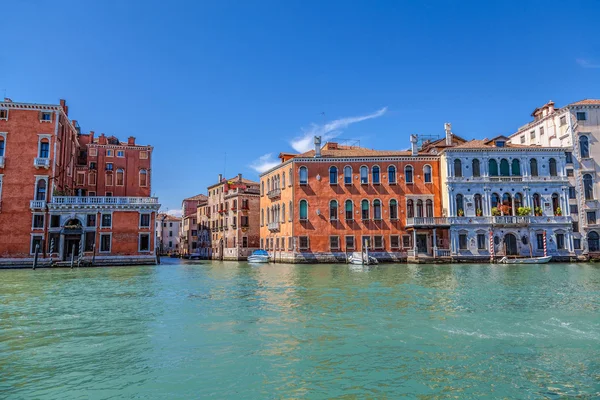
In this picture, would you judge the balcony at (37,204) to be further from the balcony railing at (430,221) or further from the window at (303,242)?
the balcony railing at (430,221)

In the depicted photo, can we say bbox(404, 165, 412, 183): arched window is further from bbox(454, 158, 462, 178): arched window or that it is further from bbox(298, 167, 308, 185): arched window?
bbox(298, 167, 308, 185): arched window

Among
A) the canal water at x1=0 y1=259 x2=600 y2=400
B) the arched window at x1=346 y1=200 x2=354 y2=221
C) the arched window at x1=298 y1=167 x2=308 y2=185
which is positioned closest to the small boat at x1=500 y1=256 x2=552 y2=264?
the arched window at x1=346 y1=200 x2=354 y2=221

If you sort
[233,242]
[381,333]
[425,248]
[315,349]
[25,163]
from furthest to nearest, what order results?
[233,242] → [425,248] → [25,163] → [381,333] → [315,349]

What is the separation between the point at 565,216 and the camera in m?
32.7

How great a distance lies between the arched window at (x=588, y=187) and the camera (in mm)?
34312

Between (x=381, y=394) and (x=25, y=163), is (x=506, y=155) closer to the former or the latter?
(x=381, y=394)

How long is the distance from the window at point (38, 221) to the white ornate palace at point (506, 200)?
29.6 m

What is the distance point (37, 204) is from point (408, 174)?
1080 inches

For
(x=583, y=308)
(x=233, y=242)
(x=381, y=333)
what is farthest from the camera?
(x=233, y=242)

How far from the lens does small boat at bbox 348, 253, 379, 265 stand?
31.0m

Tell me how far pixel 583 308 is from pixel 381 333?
6.35 metres

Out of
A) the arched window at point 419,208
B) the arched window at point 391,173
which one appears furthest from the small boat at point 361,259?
the arched window at point 391,173

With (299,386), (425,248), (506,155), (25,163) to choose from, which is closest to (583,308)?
(299,386)

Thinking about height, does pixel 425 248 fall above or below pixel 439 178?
below
